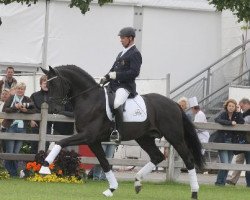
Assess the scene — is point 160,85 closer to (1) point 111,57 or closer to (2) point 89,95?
(1) point 111,57

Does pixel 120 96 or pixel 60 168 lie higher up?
pixel 120 96

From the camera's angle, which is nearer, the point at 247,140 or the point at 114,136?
the point at 114,136

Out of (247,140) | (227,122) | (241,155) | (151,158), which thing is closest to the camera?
(151,158)

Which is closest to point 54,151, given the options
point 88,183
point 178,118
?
point 178,118

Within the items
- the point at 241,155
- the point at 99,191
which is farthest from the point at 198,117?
the point at 99,191

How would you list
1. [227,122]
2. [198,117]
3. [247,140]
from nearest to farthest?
[227,122], [247,140], [198,117]

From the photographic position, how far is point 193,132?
18500 millimetres

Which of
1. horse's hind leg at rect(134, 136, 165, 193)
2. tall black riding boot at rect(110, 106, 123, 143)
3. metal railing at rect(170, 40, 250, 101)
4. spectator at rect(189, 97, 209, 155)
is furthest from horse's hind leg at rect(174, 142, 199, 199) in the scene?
metal railing at rect(170, 40, 250, 101)

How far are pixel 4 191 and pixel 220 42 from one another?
1500 centimetres

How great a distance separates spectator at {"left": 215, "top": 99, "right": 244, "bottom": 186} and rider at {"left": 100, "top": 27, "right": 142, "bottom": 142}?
4.62 metres

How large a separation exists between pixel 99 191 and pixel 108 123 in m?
1.60

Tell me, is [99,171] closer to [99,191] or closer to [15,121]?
[15,121]

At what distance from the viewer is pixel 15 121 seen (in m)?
22.0

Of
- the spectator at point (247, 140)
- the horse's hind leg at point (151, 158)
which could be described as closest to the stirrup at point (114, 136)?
the horse's hind leg at point (151, 158)
